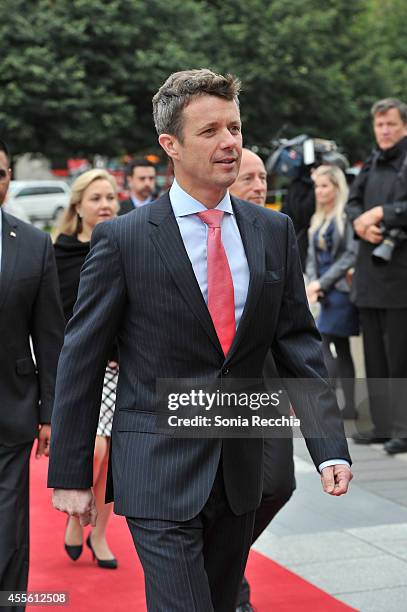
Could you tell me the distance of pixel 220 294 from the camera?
335 cm

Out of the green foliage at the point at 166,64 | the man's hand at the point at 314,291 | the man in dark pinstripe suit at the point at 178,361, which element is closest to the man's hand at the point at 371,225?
the man's hand at the point at 314,291

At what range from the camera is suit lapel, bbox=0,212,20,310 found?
451 centimetres

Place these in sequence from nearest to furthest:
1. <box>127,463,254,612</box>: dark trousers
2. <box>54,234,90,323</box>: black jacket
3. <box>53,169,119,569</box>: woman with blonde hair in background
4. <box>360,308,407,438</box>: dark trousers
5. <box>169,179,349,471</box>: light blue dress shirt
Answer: <box>127,463,254,612</box>: dark trousers < <box>169,179,349,471</box>: light blue dress shirt < <box>53,169,119,569</box>: woman with blonde hair in background < <box>54,234,90,323</box>: black jacket < <box>360,308,407,438</box>: dark trousers

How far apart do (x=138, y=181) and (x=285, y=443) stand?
5.87 m

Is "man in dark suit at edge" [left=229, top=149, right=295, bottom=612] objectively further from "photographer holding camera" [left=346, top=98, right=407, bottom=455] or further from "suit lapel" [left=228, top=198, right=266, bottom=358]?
"photographer holding camera" [left=346, top=98, right=407, bottom=455]

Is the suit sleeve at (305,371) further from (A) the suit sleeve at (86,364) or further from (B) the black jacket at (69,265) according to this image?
(B) the black jacket at (69,265)

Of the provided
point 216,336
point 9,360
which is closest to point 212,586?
point 216,336

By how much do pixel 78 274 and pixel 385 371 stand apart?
307 cm

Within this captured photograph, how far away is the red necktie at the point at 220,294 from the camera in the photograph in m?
3.34

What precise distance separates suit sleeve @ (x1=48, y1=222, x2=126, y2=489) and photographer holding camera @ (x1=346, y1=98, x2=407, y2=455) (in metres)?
4.70

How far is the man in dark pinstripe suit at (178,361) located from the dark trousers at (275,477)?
3.64 ft

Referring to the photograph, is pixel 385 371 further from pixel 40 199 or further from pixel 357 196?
pixel 40 199

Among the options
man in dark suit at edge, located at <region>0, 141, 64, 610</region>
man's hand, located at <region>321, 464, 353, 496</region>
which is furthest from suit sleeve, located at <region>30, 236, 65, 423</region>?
man's hand, located at <region>321, 464, 353, 496</region>

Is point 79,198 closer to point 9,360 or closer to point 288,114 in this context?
Answer: point 9,360
